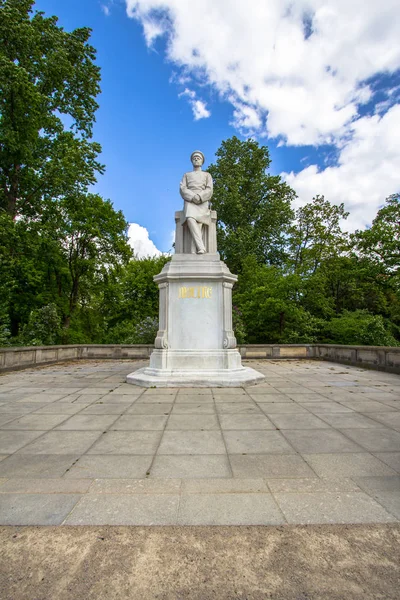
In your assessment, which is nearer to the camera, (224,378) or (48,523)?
(48,523)

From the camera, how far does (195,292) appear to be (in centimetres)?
848

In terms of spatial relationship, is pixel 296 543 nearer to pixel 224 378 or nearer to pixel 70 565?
pixel 70 565

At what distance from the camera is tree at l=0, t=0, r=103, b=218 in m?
15.7

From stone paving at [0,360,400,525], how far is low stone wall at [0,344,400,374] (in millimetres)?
5032

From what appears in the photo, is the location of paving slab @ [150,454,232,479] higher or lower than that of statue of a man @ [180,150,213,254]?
lower

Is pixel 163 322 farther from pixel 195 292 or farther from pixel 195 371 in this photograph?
pixel 195 371

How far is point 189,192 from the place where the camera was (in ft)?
30.4

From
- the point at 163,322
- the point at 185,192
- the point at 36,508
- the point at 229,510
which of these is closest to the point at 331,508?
the point at 229,510

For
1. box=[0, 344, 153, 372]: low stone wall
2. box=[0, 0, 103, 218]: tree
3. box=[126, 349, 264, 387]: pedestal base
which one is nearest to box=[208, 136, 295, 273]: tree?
box=[0, 0, 103, 218]: tree

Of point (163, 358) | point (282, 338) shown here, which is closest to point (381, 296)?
point (282, 338)

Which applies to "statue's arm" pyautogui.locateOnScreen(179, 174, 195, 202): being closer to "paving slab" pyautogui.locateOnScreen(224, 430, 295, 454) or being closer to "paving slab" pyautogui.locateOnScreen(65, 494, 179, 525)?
"paving slab" pyautogui.locateOnScreen(224, 430, 295, 454)

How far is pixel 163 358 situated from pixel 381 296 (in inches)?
888

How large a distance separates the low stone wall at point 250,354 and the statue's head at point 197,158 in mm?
8519

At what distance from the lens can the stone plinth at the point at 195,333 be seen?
7648 mm
